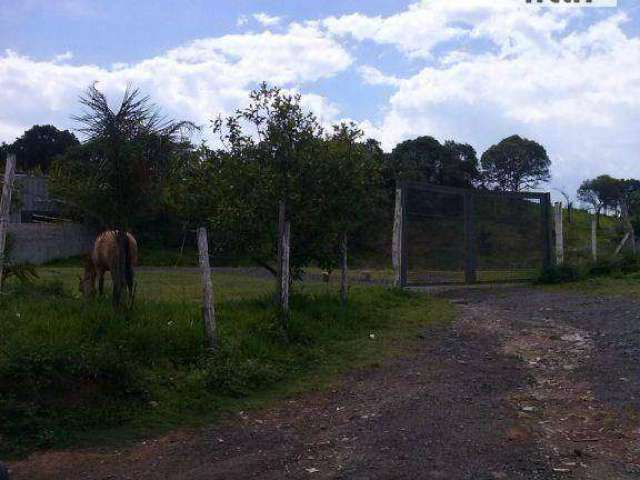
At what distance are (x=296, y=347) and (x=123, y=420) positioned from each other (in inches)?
112

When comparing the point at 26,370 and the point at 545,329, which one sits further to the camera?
the point at 545,329

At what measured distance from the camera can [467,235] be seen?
53.2 ft

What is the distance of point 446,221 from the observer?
15758 mm

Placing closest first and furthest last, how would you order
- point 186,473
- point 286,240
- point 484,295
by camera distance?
point 186,473, point 286,240, point 484,295

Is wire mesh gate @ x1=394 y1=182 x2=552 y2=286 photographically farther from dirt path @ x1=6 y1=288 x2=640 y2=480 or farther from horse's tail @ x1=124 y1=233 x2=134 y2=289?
horse's tail @ x1=124 y1=233 x2=134 y2=289

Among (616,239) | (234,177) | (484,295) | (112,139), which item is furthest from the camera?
(616,239)

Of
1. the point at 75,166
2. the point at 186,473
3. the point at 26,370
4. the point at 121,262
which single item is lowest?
the point at 186,473

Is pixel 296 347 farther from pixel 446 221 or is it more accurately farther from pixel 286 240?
pixel 446 221

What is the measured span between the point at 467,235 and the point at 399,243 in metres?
2.44

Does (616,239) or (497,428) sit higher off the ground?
(616,239)

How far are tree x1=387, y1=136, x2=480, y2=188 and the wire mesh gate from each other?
14.9 meters

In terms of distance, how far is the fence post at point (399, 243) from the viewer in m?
14.3

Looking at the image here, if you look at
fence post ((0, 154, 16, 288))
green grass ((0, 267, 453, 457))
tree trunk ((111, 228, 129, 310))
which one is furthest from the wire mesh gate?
fence post ((0, 154, 16, 288))

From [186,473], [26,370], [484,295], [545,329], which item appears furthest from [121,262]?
[484,295]
